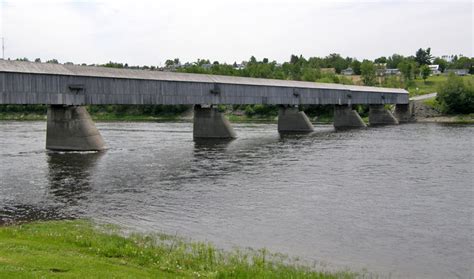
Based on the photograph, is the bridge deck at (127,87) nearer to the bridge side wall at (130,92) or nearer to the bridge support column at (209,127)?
the bridge side wall at (130,92)

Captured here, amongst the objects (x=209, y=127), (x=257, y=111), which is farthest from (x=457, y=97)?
(x=209, y=127)

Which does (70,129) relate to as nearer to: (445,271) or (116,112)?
(445,271)

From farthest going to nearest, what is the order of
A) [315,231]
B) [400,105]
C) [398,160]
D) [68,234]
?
[400,105], [398,160], [315,231], [68,234]

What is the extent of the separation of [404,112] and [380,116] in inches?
437

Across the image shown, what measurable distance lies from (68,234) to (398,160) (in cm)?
2982

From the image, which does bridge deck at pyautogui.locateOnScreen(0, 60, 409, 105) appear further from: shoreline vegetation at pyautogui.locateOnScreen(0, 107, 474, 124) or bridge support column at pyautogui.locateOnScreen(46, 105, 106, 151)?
shoreline vegetation at pyautogui.locateOnScreen(0, 107, 474, 124)

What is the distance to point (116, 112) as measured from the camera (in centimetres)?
13388

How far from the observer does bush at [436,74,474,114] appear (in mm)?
104375

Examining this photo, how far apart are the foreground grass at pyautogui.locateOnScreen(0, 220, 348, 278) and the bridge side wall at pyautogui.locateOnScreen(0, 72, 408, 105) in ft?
79.8

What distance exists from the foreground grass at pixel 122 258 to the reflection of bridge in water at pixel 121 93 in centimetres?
2527

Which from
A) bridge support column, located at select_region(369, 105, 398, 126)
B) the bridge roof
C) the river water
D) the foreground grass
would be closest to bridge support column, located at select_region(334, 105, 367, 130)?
bridge support column, located at select_region(369, 105, 398, 126)

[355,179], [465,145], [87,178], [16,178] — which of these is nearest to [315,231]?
[355,179]

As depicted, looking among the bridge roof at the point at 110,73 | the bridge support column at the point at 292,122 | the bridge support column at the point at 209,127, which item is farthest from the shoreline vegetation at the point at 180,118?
the bridge support column at the point at 209,127

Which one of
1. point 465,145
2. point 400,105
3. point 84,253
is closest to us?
point 84,253
